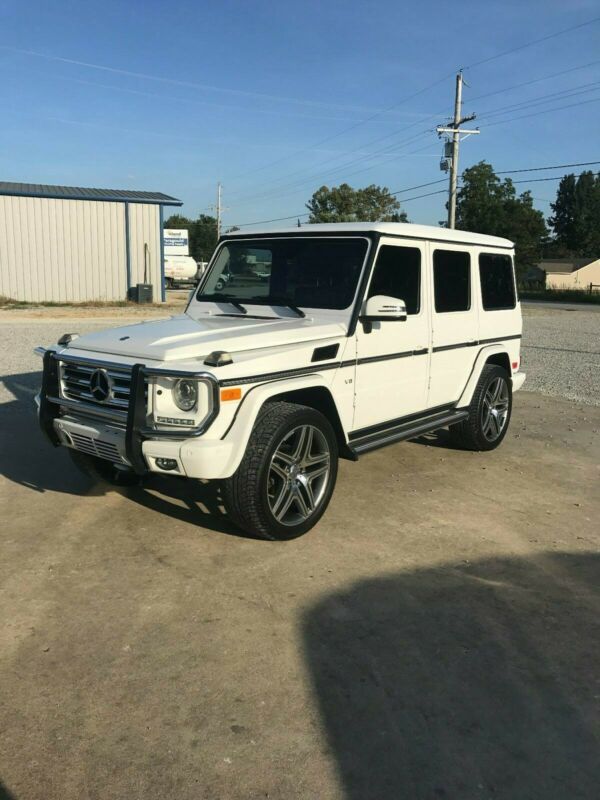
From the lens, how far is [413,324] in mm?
5363

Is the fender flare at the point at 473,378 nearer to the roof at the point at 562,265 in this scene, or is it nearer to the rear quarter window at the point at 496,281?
the rear quarter window at the point at 496,281

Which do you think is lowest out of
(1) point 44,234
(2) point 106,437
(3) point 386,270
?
(2) point 106,437

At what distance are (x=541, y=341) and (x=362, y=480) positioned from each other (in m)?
12.6

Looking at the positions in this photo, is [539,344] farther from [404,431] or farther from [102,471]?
[102,471]

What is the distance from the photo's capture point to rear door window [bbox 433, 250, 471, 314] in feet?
18.6

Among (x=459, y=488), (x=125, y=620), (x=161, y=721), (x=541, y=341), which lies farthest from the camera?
(x=541, y=341)

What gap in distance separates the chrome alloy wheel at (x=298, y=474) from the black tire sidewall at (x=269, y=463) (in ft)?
0.10

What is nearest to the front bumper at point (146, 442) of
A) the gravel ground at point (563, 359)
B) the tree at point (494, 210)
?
the gravel ground at point (563, 359)

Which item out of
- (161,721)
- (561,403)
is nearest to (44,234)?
(561,403)

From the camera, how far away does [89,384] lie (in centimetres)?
430

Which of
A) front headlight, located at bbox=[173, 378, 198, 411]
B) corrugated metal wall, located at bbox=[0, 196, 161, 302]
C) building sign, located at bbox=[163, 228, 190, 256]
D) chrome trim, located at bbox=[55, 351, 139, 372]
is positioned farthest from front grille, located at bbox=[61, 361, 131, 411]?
building sign, located at bbox=[163, 228, 190, 256]

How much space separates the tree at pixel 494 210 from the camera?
6347 cm

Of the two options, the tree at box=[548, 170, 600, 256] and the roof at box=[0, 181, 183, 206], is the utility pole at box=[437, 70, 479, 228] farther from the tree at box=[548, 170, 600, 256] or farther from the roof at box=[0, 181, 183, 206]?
the tree at box=[548, 170, 600, 256]

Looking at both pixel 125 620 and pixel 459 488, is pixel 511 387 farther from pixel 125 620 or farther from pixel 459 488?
pixel 125 620
